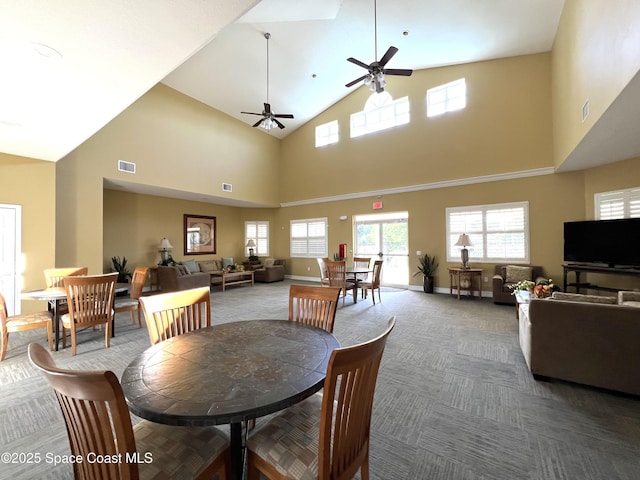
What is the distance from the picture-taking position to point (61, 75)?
7.61 feet

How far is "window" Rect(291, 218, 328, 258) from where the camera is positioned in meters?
8.88

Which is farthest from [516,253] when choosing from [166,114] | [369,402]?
[166,114]

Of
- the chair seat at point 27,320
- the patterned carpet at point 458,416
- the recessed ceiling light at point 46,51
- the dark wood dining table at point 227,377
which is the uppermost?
the recessed ceiling light at point 46,51

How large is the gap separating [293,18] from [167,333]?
584 centimetres

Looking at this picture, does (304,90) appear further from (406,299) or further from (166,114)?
(406,299)

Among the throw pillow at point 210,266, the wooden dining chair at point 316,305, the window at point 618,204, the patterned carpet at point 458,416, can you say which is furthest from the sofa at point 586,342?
the throw pillow at point 210,266

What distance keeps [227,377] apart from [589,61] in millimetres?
5240

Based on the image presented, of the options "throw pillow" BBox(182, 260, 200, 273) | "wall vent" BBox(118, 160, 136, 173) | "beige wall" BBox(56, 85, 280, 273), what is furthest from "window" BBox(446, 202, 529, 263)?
"wall vent" BBox(118, 160, 136, 173)

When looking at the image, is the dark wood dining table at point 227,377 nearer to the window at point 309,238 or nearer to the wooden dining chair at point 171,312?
the wooden dining chair at point 171,312

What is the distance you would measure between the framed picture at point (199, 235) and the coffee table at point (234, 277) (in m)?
1.55

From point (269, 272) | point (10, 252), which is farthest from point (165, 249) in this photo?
point (10, 252)

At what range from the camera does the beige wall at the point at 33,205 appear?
4.36 m

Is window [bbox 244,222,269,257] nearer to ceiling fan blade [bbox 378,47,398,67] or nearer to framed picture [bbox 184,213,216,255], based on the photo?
framed picture [bbox 184,213,216,255]

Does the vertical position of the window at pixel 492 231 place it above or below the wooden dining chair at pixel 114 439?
above
